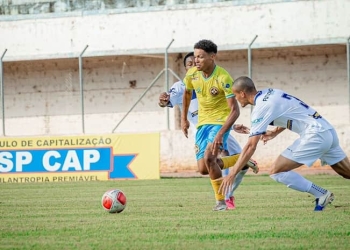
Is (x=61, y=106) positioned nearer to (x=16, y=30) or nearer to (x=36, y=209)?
(x=16, y=30)

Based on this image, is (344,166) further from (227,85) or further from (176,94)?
(176,94)

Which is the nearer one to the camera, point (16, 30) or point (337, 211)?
point (337, 211)

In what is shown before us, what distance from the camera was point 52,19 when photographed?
3247cm

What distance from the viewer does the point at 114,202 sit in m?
13.0

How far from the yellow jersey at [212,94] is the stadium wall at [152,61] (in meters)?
13.2

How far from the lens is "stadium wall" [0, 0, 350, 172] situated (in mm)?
29281

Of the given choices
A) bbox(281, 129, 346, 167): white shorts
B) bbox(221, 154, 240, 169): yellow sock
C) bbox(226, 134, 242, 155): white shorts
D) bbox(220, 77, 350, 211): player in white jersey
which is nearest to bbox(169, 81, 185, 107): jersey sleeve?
bbox(226, 134, 242, 155): white shorts

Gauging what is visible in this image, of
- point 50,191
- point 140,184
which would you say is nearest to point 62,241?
point 50,191

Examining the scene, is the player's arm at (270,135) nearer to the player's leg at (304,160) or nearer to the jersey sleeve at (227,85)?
the player's leg at (304,160)

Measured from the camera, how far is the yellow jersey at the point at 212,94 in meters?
13.7

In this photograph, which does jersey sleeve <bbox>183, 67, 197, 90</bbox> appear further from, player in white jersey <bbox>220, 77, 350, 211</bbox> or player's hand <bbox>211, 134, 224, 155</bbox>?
player in white jersey <bbox>220, 77, 350, 211</bbox>

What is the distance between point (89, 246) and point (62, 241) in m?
0.59

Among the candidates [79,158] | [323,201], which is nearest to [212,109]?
[323,201]

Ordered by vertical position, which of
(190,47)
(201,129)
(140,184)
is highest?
(190,47)
